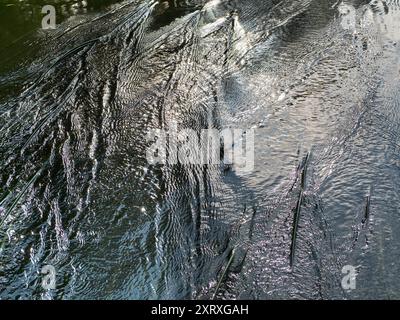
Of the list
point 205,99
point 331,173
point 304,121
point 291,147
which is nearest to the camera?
point 331,173

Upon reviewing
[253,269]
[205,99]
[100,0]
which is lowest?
[253,269]

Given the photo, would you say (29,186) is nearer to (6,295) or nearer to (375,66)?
(6,295)

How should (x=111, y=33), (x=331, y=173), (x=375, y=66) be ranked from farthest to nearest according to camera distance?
(x=111, y=33), (x=375, y=66), (x=331, y=173)

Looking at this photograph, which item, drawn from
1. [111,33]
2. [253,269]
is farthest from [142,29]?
[253,269]

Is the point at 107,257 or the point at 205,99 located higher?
the point at 205,99

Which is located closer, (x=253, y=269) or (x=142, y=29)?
(x=253, y=269)

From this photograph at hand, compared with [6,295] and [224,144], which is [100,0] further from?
[6,295]
